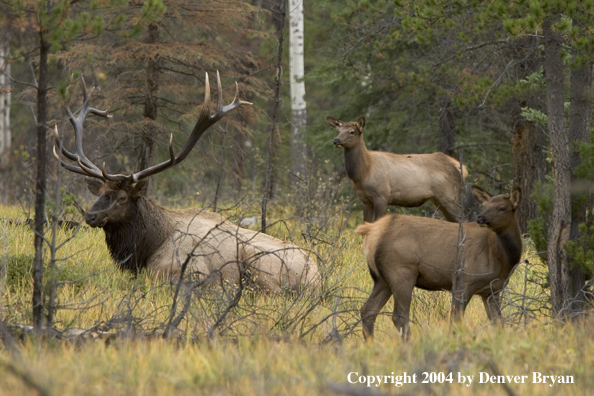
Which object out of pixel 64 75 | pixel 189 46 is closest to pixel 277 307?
pixel 189 46

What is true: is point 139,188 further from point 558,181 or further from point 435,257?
point 558,181

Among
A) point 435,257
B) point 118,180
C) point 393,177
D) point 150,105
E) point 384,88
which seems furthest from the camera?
point 384,88

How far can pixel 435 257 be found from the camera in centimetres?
592

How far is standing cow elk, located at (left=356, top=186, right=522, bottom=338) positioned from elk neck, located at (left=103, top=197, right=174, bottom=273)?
2942 millimetres

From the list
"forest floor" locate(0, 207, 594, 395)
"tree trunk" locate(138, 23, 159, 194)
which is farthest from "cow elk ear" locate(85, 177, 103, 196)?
"tree trunk" locate(138, 23, 159, 194)

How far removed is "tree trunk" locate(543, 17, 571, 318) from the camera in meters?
6.11

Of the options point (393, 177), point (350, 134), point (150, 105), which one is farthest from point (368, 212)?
point (150, 105)

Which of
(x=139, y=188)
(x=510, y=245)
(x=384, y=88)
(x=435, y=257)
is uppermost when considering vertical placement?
(x=384, y=88)

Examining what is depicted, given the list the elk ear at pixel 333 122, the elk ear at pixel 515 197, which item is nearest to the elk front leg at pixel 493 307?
the elk ear at pixel 515 197

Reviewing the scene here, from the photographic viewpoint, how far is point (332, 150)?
46.1ft

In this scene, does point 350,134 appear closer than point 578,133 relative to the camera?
No

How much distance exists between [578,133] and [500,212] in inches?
42.3

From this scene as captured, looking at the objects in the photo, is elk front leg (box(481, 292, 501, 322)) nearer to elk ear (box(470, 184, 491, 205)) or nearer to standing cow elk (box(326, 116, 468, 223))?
elk ear (box(470, 184, 491, 205))

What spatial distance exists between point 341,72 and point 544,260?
741 cm
